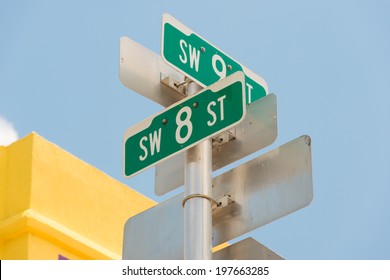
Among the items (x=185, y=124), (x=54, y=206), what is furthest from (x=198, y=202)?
(x=54, y=206)

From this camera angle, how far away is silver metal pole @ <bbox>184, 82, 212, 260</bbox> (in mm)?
6684

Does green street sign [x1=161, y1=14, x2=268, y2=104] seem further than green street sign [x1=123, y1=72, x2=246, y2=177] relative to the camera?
Yes

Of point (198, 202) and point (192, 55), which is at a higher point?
point (192, 55)

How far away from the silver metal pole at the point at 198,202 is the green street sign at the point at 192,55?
1.66ft

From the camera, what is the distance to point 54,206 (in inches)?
510

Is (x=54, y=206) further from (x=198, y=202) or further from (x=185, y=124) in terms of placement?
(x=198, y=202)

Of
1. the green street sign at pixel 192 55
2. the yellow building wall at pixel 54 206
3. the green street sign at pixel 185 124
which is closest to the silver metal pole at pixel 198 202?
the green street sign at pixel 185 124

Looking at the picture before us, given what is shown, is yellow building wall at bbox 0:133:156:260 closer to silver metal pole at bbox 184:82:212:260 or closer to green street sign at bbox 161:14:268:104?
green street sign at bbox 161:14:268:104

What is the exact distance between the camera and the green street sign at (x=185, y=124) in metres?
6.88

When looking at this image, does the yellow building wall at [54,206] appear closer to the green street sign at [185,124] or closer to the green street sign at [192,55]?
the green street sign at [192,55]

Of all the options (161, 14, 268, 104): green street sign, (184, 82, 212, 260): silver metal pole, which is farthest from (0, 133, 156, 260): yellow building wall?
(184, 82, 212, 260): silver metal pole

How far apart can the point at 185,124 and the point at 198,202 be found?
473mm

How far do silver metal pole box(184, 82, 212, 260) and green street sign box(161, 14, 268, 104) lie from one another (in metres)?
0.51
